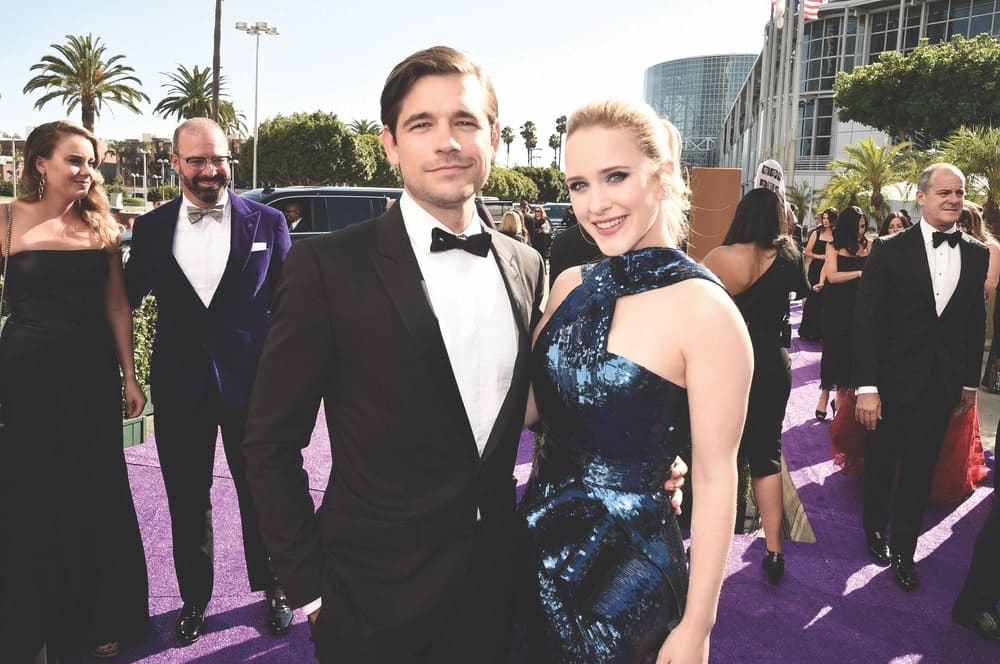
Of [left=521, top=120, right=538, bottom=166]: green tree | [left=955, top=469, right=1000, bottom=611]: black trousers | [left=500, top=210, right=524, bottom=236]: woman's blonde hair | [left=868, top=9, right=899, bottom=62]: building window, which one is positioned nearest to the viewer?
[left=955, top=469, right=1000, bottom=611]: black trousers

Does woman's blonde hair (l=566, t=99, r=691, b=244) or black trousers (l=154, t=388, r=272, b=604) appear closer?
woman's blonde hair (l=566, t=99, r=691, b=244)

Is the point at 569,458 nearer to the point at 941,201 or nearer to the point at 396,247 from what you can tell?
the point at 396,247

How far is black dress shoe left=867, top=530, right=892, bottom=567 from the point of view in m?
4.03

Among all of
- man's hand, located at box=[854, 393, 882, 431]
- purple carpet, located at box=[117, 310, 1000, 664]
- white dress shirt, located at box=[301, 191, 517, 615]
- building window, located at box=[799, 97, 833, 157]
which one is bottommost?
purple carpet, located at box=[117, 310, 1000, 664]

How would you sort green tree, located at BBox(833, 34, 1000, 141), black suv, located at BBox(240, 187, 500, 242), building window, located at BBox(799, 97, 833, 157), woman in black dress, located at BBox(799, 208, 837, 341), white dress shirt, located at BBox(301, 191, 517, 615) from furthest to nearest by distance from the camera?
building window, located at BBox(799, 97, 833, 157)
green tree, located at BBox(833, 34, 1000, 141)
black suv, located at BBox(240, 187, 500, 242)
woman in black dress, located at BBox(799, 208, 837, 341)
white dress shirt, located at BBox(301, 191, 517, 615)

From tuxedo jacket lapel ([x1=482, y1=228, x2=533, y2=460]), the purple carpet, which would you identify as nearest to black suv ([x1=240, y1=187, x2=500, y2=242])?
the purple carpet

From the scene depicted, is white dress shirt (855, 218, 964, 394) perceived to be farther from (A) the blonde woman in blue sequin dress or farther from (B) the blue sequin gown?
(B) the blue sequin gown

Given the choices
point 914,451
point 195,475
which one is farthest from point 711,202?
point 195,475

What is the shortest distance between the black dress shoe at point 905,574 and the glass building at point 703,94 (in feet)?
445

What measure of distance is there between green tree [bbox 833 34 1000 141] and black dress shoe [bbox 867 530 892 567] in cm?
3846

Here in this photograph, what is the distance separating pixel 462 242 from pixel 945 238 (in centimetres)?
318

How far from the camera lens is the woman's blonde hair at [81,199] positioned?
287cm

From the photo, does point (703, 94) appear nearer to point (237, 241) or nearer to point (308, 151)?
Answer: point (308, 151)

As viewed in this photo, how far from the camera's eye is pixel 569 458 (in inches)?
68.5
